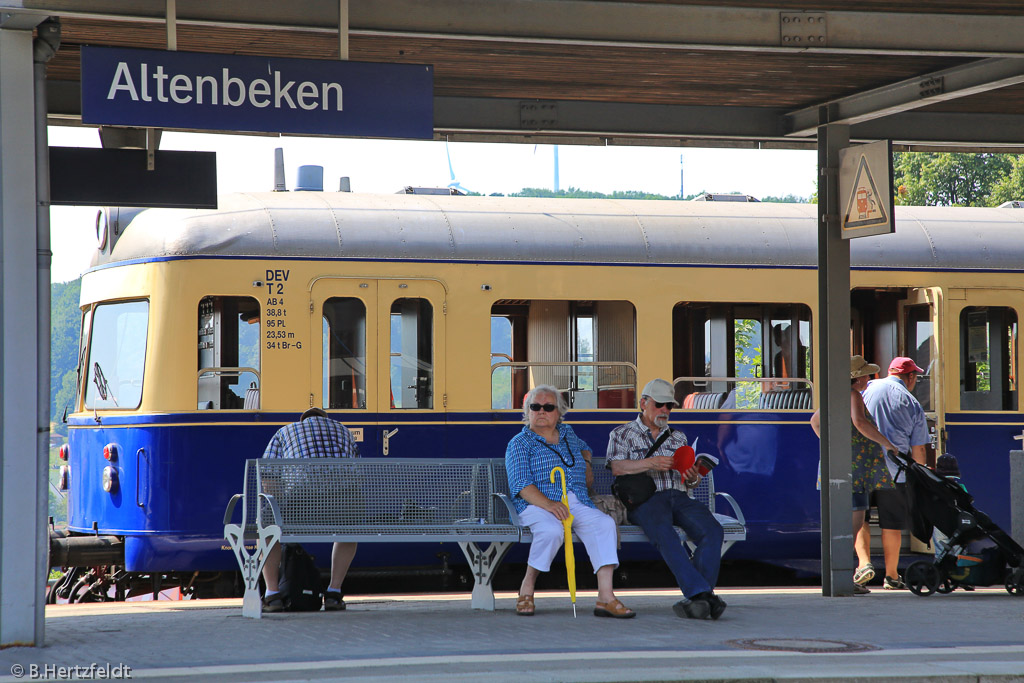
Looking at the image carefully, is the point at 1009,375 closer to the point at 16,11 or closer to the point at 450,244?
Answer: the point at 450,244

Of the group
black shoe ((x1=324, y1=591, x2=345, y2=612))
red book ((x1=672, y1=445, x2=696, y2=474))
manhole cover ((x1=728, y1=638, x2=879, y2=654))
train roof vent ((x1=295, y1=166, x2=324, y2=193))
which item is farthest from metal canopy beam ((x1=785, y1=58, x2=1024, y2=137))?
black shoe ((x1=324, y1=591, x2=345, y2=612))

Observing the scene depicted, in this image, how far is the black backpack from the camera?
7723 millimetres

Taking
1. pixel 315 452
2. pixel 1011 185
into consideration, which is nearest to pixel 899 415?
pixel 315 452

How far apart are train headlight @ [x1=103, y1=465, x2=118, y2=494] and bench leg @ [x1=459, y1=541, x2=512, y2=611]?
10.2 ft

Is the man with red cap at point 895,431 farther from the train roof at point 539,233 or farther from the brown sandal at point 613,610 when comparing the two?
the brown sandal at point 613,610

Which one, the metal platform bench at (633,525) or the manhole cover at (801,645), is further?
the metal platform bench at (633,525)

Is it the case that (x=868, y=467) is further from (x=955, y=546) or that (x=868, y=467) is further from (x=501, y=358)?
(x=501, y=358)

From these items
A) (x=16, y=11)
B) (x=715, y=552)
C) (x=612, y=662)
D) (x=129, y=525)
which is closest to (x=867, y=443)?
(x=715, y=552)

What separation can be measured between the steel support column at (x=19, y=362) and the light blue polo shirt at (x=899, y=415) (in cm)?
610

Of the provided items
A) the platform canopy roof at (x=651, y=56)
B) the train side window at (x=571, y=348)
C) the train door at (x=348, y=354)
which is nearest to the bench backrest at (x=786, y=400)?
the train side window at (x=571, y=348)

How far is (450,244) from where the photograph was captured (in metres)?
9.84

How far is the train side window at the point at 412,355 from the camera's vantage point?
9.62 m

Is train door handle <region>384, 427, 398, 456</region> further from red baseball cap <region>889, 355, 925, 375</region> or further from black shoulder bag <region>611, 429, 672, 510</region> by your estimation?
red baseball cap <region>889, 355, 925, 375</region>

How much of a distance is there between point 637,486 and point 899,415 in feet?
9.02
